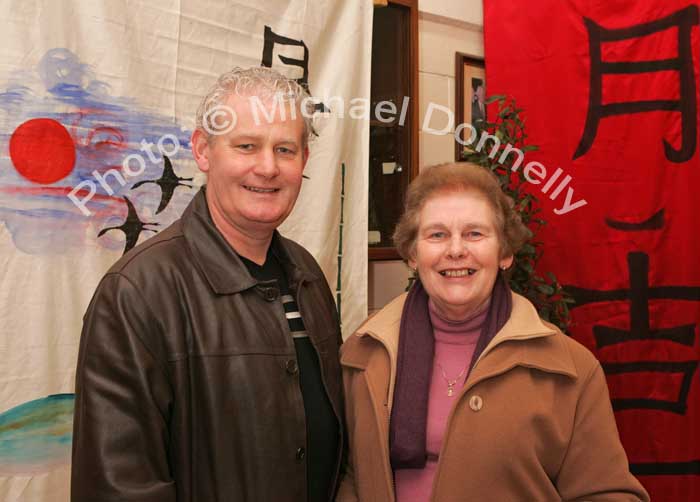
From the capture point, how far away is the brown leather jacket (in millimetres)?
1061

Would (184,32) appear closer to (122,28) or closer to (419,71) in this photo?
(122,28)

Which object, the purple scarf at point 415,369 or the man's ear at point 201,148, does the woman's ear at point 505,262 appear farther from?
the man's ear at point 201,148

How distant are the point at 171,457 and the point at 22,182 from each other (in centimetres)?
101

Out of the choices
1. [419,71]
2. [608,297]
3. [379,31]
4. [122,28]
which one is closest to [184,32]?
[122,28]

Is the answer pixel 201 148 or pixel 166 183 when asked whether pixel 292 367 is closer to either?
pixel 201 148

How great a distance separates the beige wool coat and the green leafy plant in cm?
102

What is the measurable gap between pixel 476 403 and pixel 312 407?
13.4 inches

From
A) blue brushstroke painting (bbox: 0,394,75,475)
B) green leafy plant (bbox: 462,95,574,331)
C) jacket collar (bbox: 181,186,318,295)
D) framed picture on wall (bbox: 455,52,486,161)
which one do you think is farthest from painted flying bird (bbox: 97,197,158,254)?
framed picture on wall (bbox: 455,52,486,161)

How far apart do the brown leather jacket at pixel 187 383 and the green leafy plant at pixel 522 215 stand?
53.1 inches

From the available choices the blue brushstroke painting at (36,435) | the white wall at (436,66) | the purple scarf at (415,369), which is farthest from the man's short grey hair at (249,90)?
the white wall at (436,66)

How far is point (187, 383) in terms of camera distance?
1.14 m

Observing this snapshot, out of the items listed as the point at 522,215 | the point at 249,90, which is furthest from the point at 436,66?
the point at 249,90

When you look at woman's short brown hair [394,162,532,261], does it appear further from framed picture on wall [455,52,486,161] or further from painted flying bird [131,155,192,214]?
framed picture on wall [455,52,486,161]

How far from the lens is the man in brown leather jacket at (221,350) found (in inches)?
42.1
